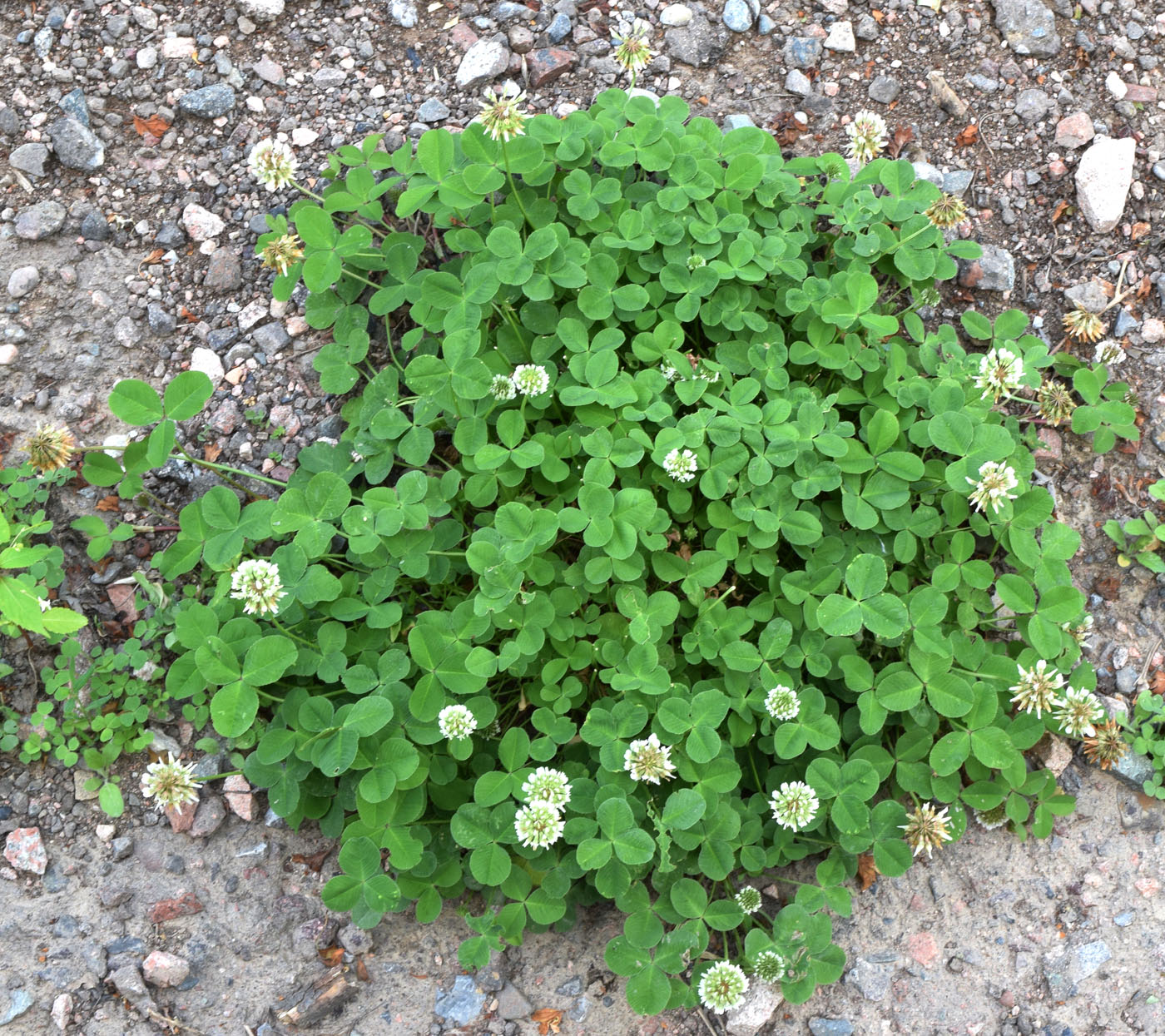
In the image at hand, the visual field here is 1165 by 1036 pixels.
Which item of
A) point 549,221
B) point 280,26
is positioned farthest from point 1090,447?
point 280,26

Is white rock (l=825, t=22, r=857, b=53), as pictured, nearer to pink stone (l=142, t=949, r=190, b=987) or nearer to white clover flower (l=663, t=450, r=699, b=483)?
white clover flower (l=663, t=450, r=699, b=483)

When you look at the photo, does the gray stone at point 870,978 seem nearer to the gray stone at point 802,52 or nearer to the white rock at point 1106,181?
the white rock at point 1106,181

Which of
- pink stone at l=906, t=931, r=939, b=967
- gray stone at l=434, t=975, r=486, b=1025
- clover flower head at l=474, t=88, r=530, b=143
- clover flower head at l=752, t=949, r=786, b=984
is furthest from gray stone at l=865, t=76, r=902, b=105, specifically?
gray stone at l=434, t=975, r=486, b=1025

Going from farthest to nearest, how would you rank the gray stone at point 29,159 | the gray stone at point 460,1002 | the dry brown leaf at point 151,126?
the dry brown leaf at point 151,126 < the gray stone at point 29,159 < the gray stone at point 460,1002

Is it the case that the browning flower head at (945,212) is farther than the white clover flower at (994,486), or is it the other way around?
the browning flower head at (945,212)

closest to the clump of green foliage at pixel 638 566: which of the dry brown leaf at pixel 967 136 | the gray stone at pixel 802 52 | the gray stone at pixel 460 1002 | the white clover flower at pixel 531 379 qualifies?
the white clover flower at pixel 531 379

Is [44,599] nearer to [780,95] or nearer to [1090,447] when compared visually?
Result: [780,95]

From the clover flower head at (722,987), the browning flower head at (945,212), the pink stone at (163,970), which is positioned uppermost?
the browning flower head at (945,212)
